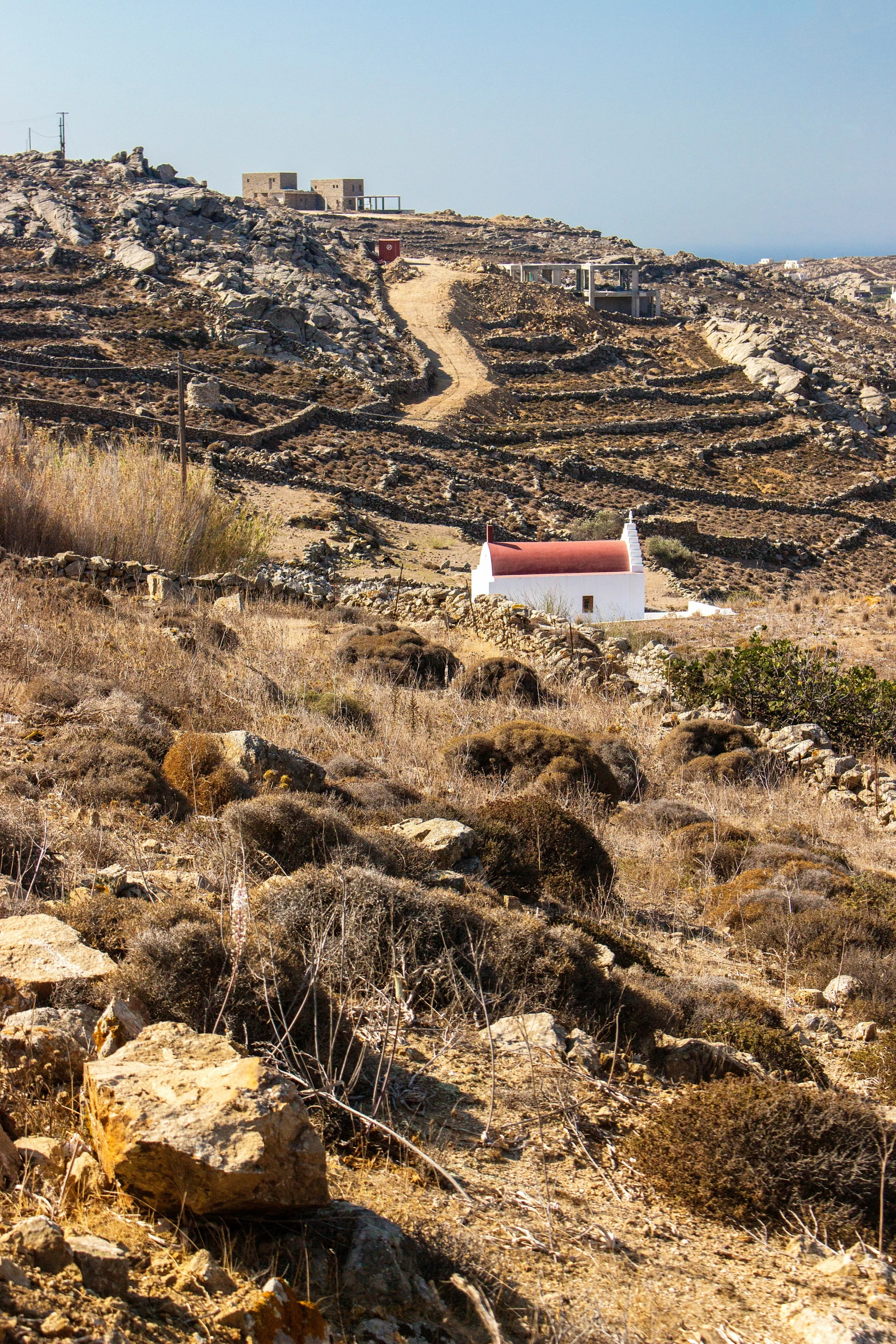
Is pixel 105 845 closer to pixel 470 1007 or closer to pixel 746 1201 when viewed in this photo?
pixel 470 1007

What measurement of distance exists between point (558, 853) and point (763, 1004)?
1641 millimetres

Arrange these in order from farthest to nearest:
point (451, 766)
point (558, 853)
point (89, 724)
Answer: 1. point (451, 766)
2. point (89, 724)
3. point (558, 853)

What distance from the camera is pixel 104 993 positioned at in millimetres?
3133

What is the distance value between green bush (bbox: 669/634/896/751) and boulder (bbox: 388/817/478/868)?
26.2 feet

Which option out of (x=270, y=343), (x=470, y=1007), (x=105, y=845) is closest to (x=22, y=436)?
(x=105, y=845)

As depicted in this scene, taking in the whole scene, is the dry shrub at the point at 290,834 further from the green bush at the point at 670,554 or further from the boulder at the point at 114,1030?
the green bush at the point at 670,554

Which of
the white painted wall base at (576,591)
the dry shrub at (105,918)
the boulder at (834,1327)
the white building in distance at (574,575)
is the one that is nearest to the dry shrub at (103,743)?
the dry shrub at (105,918)

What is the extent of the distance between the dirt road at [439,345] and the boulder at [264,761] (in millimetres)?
39997

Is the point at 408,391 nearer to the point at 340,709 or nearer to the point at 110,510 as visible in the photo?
the point at 110,510

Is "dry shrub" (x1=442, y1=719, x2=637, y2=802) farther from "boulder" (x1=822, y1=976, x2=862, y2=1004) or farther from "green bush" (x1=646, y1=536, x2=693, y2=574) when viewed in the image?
"green bush" (x1=646, y1=536, x2=693, y2=574)

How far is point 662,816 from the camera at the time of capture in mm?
8133

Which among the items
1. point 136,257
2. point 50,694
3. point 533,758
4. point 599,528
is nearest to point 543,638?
point 533,758

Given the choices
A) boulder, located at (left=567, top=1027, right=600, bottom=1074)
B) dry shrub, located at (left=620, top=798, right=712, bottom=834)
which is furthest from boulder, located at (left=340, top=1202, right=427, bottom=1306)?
dry shrub, located at (left=620, top=798, right=712, bottom=834)

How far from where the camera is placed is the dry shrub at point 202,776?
592 centimetres
